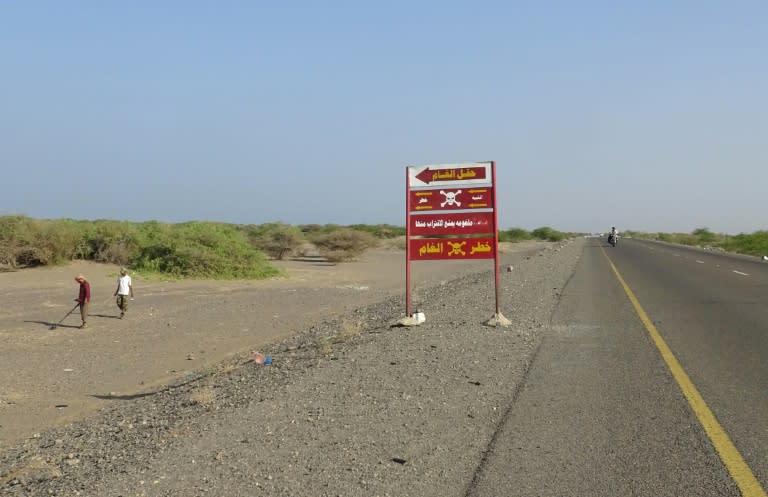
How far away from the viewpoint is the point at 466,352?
968 cm

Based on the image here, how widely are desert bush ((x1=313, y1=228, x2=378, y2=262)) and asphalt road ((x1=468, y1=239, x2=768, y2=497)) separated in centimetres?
3271

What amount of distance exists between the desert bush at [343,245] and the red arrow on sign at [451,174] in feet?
105

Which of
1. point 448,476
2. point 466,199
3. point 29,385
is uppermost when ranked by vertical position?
point 466,199

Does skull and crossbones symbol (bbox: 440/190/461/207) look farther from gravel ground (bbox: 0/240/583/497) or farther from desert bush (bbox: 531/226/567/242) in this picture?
desert bush (bbox: 531/226/567/242)

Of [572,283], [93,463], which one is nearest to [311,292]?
[572,283]

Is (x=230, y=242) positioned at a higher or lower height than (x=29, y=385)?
higher

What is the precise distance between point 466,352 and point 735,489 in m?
5.42

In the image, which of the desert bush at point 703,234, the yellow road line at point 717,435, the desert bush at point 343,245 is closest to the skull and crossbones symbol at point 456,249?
the yellow road line at point 717,435

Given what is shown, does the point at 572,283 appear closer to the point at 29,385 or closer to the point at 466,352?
the point at 466,352

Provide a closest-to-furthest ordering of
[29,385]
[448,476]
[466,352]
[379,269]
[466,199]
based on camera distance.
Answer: [448,476]
[466,352]
[29,385]
[466,199]
[379,269]

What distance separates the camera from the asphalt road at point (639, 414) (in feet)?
15.1

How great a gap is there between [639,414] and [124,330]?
1369 centimetres

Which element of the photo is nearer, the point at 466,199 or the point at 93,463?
the point at 93,463

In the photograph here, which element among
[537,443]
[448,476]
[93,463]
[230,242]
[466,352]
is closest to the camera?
[448,476]
